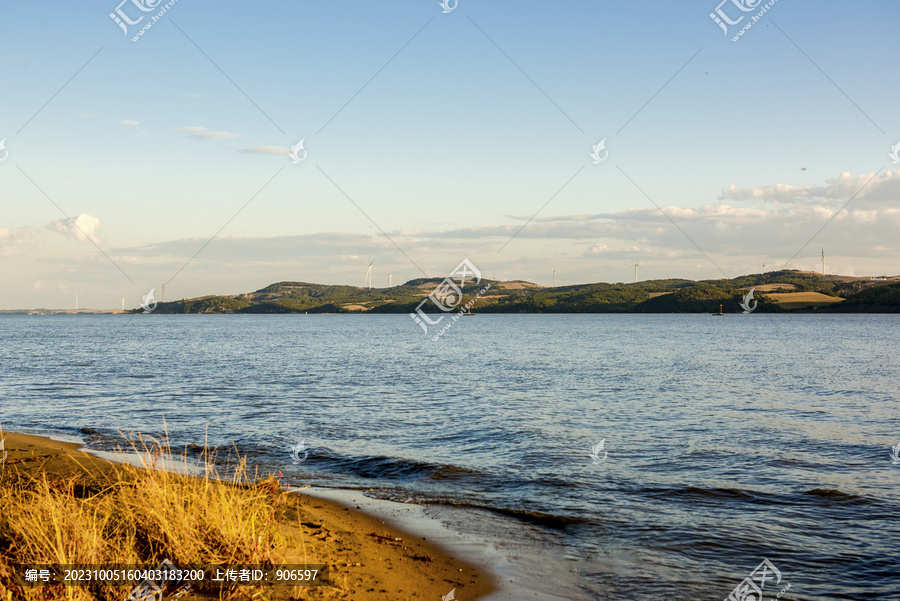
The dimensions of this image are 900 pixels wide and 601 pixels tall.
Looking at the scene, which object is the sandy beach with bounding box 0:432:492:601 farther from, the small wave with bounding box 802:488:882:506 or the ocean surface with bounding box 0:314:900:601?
the small wave with bounding box 802:488:882:506

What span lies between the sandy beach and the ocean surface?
140 cm

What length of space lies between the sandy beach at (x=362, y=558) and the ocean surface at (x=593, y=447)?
55.0 inches

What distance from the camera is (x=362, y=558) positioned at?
9711 mm

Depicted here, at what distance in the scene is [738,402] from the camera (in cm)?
3036

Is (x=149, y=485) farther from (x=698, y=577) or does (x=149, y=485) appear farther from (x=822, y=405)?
(x=822, y=405)

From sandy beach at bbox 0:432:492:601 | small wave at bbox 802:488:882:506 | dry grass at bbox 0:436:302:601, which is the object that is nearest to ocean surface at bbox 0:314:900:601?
small wave at bbox 802:488:882:506

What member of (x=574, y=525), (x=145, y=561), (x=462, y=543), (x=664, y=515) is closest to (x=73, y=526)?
(x=145, y=561)

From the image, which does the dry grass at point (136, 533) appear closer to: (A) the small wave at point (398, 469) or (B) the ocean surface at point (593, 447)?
(B) the ocean surface at point (593, 447)

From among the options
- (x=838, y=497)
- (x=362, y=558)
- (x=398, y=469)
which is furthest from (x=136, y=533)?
(x=838, y=497)

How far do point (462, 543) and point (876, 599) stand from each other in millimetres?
6680

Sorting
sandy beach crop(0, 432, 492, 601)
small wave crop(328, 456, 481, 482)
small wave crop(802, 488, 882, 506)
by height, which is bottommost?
sandy beach crop(0, 432, 492, 601)

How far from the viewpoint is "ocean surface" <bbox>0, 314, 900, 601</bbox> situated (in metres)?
10.9

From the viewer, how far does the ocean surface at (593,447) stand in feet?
35.8

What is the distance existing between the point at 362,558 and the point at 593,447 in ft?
38.7
